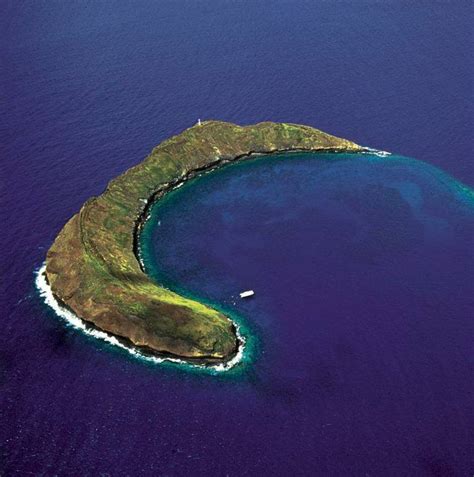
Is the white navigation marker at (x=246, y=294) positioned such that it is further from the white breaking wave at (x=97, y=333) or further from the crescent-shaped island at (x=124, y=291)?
the white breaking wave at (x=97, y=333)

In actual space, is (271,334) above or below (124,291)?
below

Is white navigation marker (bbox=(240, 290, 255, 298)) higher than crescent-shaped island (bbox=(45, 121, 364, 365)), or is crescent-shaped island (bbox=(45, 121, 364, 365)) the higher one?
crescent-shaped island (bbox=(45, 121, 364, 365))

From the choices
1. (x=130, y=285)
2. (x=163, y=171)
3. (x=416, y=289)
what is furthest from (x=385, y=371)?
(x=163, y=171)

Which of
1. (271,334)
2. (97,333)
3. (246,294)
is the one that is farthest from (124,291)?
(271,334)

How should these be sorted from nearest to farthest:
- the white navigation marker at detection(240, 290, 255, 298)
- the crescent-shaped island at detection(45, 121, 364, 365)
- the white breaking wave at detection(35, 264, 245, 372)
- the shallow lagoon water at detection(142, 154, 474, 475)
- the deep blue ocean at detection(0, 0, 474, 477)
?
1. the deep blue ocean at detection(0, 0, 474, 477)
2. the shallow lagoon water at detection(142, 154, 474, 475)
3. the white breaking wave at detection(35, 264, 245, 372)
4. the crescent-shaped island at detection(45, 121, 364, 365)
5. the white navigation marker at detection(240, 290, 255, 298)

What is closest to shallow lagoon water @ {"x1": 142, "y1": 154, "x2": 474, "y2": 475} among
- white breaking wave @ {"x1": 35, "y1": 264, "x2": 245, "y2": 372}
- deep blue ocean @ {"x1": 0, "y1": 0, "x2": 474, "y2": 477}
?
deep blue ocean @ {"x1": 0, "y1": 0, "x2": 474, "y2": 477}

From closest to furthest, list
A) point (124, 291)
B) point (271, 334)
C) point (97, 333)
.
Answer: point (97, 333), point (271, 334), point (124, 291)

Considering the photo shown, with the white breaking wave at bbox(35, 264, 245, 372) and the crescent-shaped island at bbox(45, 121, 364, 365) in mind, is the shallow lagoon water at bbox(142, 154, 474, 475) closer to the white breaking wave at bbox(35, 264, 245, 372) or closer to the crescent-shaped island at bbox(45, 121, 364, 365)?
the white breaking wave at bbox(35, 264, 245, 372)

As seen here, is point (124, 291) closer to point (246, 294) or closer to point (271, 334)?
point (246, 294)

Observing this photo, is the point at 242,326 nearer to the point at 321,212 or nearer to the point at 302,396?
the point at 302,396
